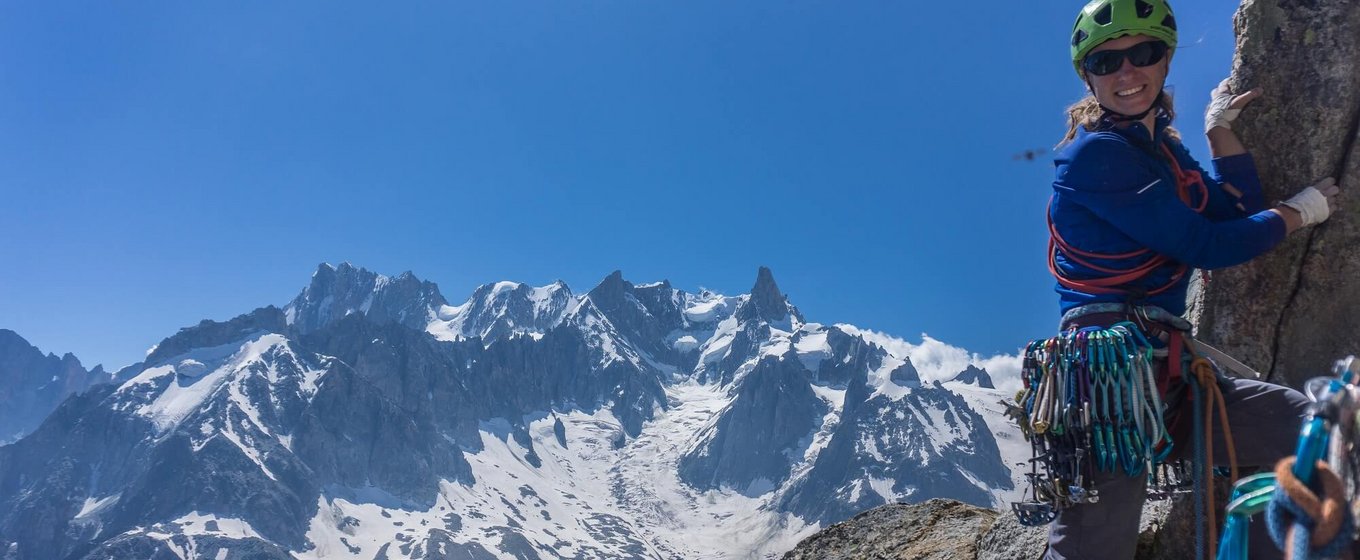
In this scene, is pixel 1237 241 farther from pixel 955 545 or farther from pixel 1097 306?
pixel 955 545

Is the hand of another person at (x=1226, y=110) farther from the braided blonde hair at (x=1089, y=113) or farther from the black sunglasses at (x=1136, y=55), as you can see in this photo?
the black sunglasses at (x=1136, y=55)

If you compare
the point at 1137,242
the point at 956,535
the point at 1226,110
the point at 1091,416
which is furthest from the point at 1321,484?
the point at 956,535

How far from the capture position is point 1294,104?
651 centimetres

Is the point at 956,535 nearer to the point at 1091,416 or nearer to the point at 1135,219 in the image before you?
the point at 1091,416

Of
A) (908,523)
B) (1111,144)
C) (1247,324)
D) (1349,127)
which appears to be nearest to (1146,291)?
(1111,144)

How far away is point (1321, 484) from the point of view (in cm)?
269

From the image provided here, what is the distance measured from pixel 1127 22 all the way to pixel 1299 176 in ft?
6.91

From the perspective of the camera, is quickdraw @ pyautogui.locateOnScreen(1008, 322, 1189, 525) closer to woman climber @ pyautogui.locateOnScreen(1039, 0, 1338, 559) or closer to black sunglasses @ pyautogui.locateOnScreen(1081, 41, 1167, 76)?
woman climber @ pyautogui.locateOnScreen(1039, 0, 1338, 559)

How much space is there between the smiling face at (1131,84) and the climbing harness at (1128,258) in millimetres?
382

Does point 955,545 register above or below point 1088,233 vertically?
below

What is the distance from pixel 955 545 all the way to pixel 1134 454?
16.9 feet

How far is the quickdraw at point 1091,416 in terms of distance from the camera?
16.7 ft

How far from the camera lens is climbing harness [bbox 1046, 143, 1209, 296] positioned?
211 inches

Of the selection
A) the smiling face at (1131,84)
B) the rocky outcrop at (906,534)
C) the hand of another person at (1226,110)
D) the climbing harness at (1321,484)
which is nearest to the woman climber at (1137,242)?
the smiling face at (1131,84)
